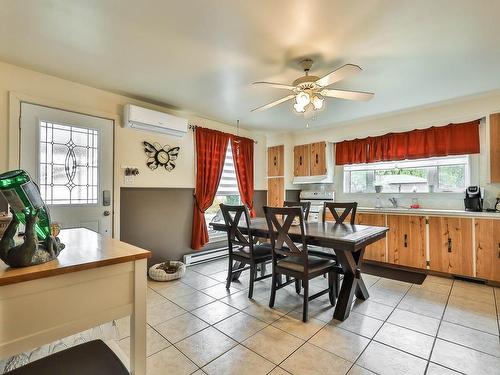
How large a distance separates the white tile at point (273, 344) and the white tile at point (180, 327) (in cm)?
48

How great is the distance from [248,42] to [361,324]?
258 cm

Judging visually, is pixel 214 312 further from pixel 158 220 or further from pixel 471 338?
pixel 471 338

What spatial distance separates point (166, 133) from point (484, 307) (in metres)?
4.18

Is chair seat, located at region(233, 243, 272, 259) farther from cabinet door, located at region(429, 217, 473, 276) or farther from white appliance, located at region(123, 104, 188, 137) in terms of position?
cabinet door, located at region(429, 217, 473, 276)

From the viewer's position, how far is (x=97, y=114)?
9.95ft

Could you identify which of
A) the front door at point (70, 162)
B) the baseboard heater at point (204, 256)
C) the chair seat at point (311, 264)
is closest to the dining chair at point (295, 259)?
the chair seat at point (311, 264)

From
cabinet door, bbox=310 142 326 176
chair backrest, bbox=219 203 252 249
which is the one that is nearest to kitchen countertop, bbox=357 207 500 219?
cabinet door, bbox=310 142 326 176

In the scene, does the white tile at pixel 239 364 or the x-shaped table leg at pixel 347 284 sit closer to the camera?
the white tile at pixel 239 364

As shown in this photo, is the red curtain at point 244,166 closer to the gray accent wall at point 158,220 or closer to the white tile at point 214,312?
the gray accent wall at point 158,220

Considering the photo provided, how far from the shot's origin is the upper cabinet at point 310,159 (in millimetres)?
4814

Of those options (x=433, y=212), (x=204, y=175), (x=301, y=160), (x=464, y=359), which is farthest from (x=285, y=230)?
(x=301, y=160)

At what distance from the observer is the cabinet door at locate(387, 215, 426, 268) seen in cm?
354

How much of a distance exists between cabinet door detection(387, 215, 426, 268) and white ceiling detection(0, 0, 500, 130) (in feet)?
5.70

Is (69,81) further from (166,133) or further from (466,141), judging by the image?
(466,141)
